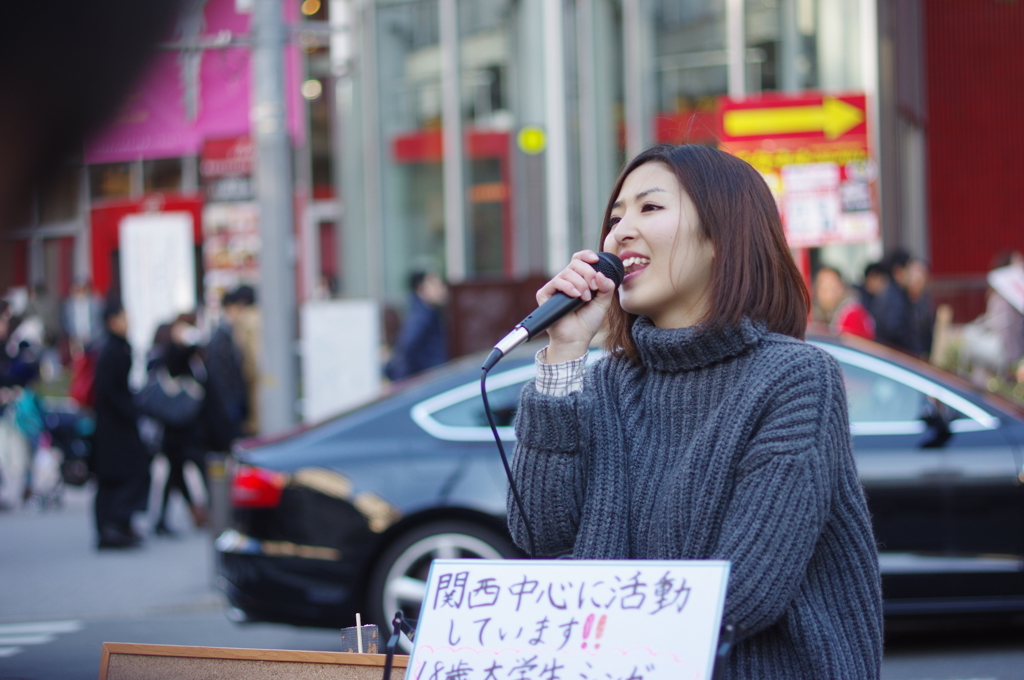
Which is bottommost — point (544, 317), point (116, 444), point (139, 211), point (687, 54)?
point (116, 444)

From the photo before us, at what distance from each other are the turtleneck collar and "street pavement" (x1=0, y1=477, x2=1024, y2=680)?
4.73 feet

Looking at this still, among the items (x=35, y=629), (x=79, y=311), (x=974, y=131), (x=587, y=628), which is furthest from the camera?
(x=974, y=131)

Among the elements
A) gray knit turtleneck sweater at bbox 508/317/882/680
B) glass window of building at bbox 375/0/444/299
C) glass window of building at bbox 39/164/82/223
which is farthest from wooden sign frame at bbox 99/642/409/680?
glass window of building at bbox 375/0/444/299

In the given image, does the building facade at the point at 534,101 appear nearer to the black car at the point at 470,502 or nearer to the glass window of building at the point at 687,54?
the glass window of building at the point at 687,54

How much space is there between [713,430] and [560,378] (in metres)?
0.27

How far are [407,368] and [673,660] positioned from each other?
911cm

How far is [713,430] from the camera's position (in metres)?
1.88

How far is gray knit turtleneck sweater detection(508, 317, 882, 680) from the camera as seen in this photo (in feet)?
5.75

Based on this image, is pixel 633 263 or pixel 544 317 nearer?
pixel 544 317

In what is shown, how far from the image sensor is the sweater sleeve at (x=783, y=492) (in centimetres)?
172

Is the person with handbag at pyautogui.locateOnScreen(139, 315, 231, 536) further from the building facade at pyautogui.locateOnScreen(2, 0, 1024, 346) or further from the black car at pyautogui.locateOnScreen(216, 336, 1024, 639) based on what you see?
the building facade at pyautogui.locateOnScreen(2, 0, 1024, 346)

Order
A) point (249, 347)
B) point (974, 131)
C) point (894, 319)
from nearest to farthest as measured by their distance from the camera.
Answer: point (249, 347) < point (894, 319) < point (974, 131)

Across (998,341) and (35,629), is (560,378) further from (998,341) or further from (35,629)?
(998,341)

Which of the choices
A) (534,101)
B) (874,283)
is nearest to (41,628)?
(874,283)
